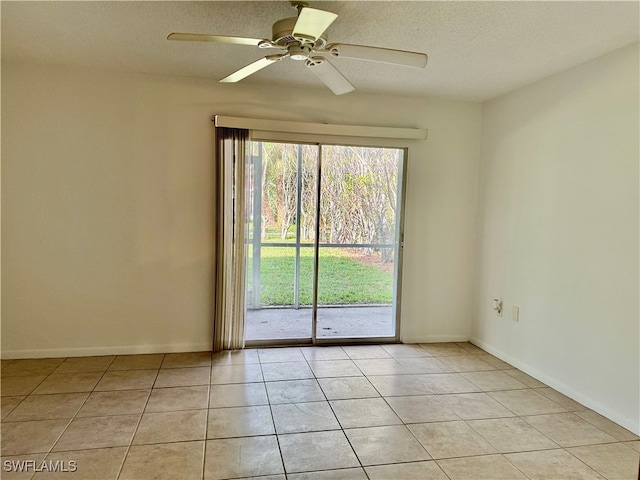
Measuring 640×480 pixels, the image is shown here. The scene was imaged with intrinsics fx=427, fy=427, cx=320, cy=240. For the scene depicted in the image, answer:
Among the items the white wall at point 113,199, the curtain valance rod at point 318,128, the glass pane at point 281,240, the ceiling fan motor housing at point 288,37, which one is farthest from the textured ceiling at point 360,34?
the glass pane at point 281,240

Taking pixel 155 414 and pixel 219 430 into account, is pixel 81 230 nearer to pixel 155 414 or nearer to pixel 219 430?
pixel 155 414

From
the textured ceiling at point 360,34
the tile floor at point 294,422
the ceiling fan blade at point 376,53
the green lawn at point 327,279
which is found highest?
the textured ceiling at point 360,34

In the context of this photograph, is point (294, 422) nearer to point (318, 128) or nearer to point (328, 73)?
point (328, 73)

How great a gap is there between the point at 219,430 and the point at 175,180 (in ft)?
6.75

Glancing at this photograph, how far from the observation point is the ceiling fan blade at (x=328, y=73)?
2357mm

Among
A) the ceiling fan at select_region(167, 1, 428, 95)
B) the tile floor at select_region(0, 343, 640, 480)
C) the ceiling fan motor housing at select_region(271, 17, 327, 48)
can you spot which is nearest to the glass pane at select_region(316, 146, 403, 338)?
the tile floor at select_region(0, 343, 640, 480)

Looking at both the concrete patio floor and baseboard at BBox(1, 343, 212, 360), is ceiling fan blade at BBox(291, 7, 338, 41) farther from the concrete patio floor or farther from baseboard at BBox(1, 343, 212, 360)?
baseboard at BBox(1, 343, 212, 360)

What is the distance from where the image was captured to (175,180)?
3.56 m

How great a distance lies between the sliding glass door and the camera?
3.82 metres

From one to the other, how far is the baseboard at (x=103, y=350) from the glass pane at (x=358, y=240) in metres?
1.17

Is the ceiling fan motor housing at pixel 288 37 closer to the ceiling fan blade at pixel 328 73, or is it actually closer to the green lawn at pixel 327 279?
the ceiling fan blade at pixel 328 73

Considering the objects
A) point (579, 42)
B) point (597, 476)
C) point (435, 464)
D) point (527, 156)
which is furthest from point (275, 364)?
point (579, 42)

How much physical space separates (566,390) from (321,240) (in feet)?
7.27

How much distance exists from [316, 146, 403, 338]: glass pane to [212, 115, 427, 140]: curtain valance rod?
6.8 inches
